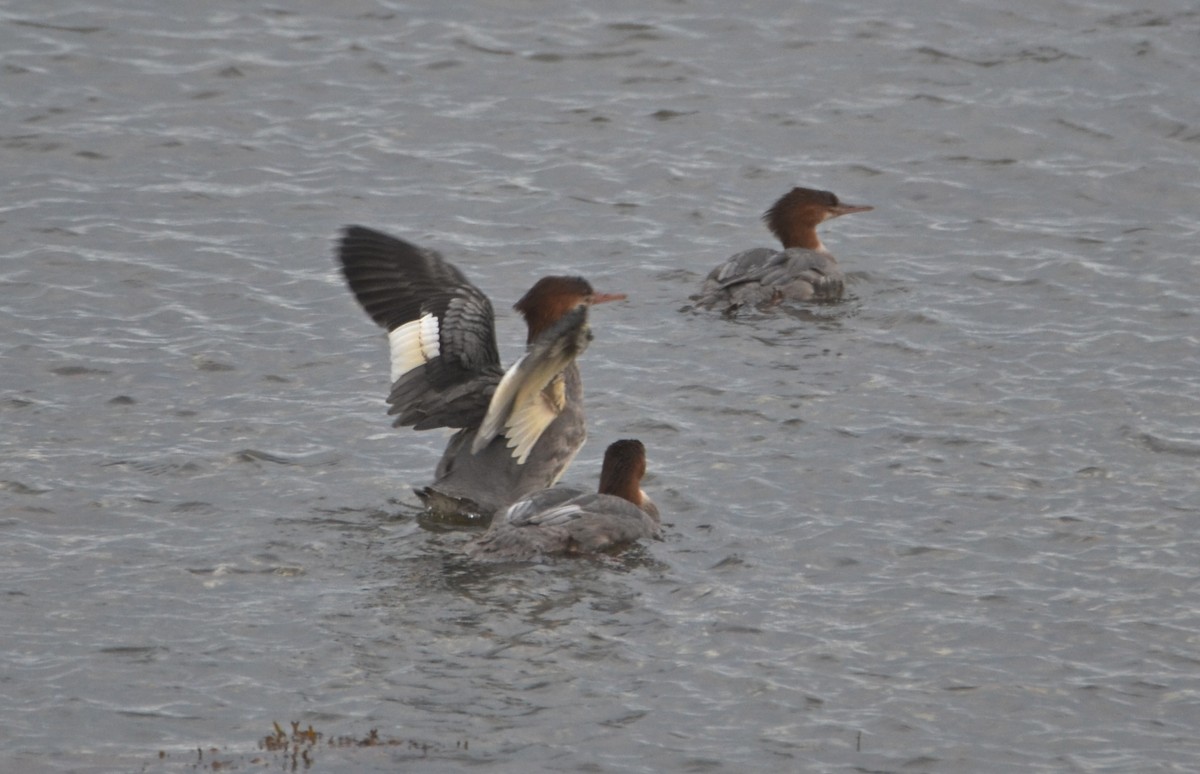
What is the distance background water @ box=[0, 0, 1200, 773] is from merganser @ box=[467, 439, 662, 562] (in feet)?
0.73

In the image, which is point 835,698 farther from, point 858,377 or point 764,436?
point 858,377

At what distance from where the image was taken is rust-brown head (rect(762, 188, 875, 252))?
13.9 meters

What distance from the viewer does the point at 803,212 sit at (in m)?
14.0

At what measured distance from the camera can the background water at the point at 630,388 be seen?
7.36 metres

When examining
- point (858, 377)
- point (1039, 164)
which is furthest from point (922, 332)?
point (1039, 164)

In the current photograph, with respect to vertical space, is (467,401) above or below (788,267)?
below

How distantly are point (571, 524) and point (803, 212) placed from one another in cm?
562

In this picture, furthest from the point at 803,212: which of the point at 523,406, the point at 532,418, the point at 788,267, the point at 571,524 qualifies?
the point at 571,524

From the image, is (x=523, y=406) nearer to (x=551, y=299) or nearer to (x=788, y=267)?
(x=551, y=299)

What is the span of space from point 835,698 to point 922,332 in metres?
5.40

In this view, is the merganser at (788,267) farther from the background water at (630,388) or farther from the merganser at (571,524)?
the merganser at (571,524)

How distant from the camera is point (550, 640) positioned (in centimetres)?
787

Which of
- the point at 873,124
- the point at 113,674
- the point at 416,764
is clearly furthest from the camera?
the point at 873,124

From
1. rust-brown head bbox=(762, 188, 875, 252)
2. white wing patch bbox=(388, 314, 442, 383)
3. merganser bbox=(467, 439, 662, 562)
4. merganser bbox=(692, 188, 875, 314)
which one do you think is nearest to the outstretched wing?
white wing patch bbox=(388, 314, 442, 383)
